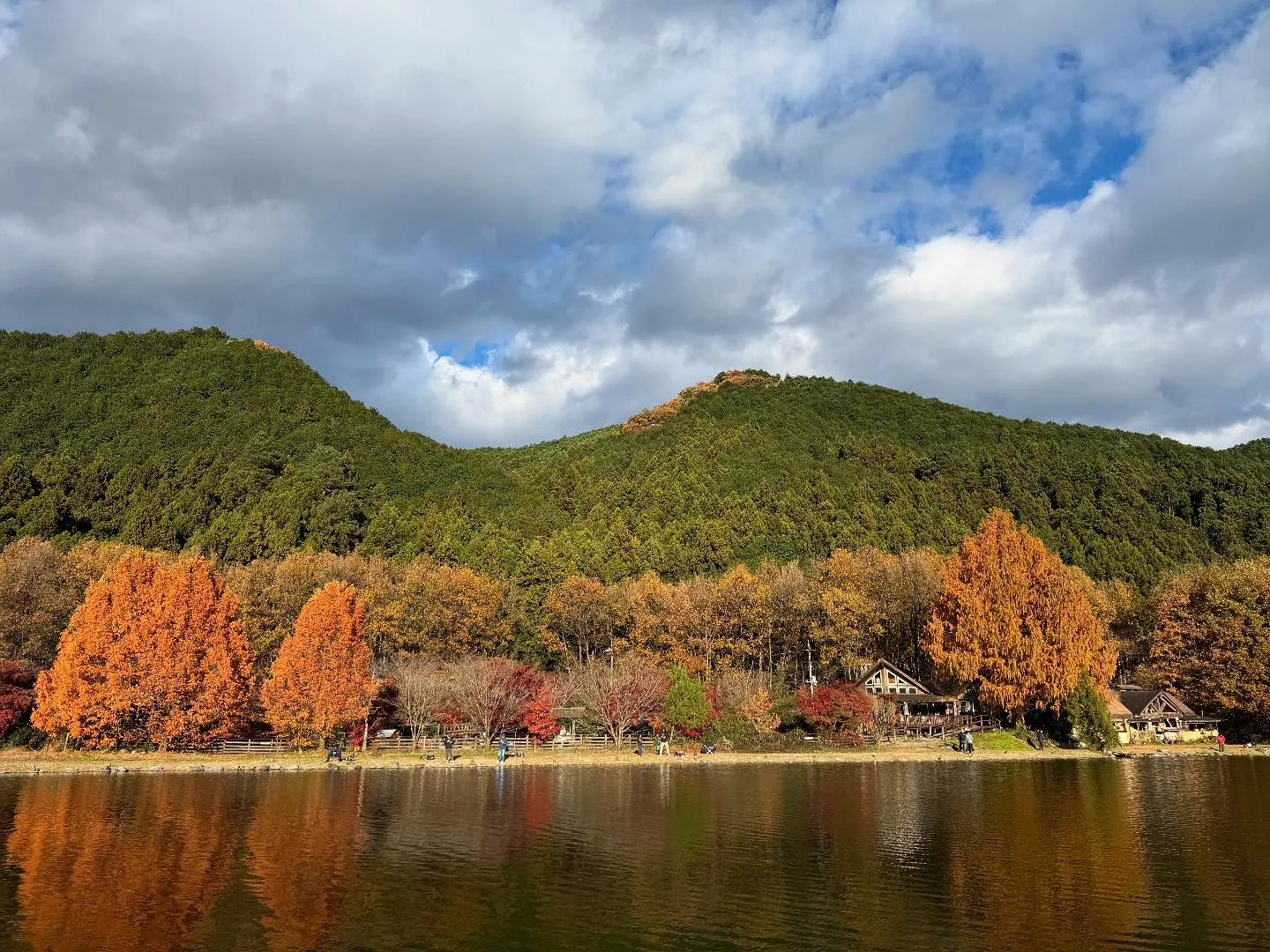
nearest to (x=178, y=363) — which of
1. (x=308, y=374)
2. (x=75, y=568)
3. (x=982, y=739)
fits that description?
(x=308, y=374)

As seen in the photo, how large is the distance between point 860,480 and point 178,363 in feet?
420

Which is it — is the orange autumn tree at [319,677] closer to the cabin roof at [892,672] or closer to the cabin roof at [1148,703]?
the cabin roof at [892,672]

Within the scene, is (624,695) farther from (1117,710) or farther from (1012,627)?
(1117,710)

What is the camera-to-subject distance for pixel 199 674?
59.6m

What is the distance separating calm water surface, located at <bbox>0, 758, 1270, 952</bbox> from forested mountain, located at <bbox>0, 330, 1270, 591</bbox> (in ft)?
201

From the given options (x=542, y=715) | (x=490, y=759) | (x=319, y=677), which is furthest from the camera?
(x=542, y=715)

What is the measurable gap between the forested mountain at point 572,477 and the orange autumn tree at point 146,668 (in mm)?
41898

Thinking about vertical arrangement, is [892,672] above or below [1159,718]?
above

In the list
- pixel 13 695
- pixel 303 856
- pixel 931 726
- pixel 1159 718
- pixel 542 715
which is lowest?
pixel 303 856

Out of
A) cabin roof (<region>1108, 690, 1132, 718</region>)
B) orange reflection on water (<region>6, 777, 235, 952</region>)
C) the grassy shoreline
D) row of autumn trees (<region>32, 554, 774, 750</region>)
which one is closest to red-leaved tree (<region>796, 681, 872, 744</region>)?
Result: the grassy shoreline

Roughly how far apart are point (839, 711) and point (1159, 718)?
34.4 meters

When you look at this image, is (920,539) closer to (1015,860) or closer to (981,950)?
(1015,860)

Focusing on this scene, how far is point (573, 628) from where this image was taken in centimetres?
8844

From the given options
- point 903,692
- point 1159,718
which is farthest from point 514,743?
point 1159,718
